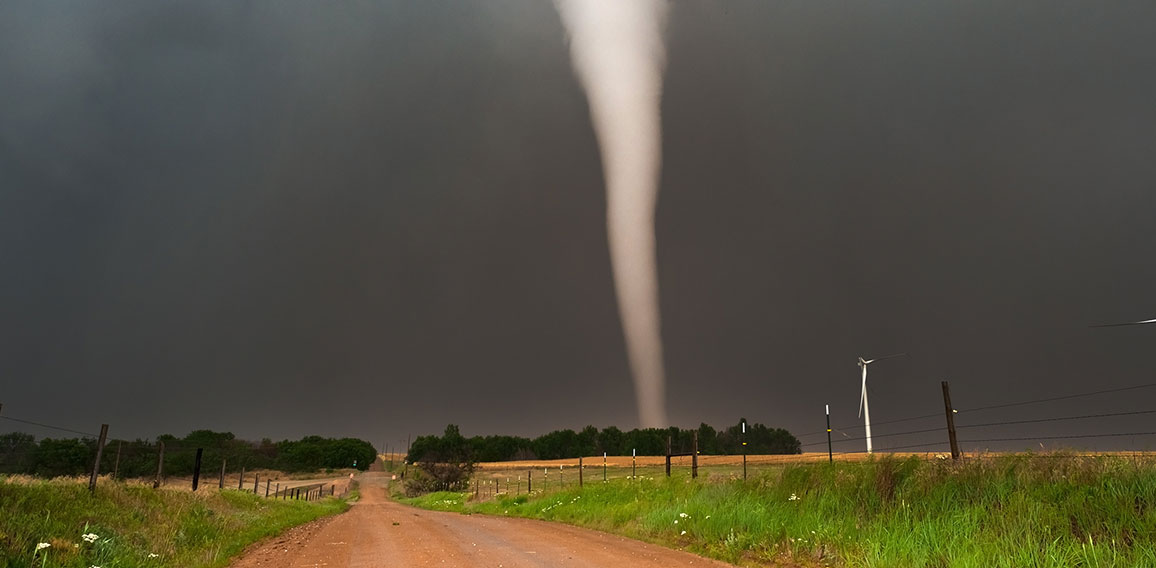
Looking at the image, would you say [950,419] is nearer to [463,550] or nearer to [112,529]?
[463,550]

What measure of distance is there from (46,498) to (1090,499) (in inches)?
807

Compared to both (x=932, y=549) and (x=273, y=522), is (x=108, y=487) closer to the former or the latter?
(x=273, y=522)

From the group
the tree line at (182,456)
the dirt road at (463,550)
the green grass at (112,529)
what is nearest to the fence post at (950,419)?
the dirt road at (463,550)

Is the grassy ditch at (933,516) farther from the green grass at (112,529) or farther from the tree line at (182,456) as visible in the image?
the tree line at (182,456)

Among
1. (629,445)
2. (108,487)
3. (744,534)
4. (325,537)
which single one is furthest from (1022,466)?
(629,445)

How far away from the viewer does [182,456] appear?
129 meters

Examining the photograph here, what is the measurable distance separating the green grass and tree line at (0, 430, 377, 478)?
464 inches

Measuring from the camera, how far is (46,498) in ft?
44.5

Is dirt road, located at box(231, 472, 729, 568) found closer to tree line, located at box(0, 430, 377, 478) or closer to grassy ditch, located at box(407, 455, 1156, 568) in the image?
grassy ditch, located at box(407, 455, 1156, 568)

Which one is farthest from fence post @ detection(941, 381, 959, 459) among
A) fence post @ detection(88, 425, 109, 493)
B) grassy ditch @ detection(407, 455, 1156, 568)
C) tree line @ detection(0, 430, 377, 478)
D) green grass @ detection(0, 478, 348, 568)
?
tree line @ detection(0, 430, 377, 478)

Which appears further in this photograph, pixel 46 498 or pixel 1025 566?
pixel 46 498

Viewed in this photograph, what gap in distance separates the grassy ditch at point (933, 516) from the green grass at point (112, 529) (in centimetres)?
1148

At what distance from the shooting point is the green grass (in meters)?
10.3

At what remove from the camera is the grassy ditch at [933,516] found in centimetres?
904
